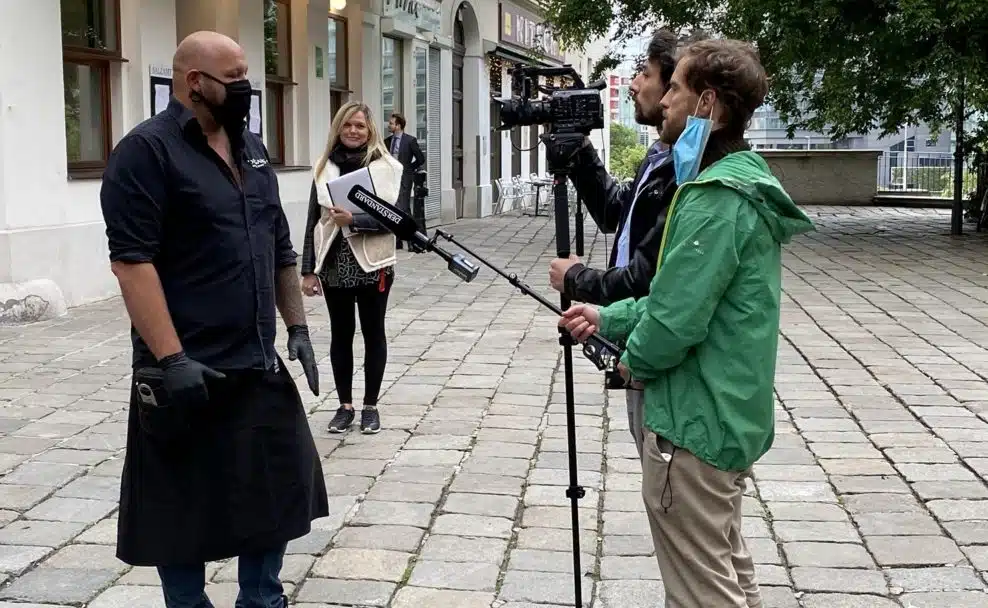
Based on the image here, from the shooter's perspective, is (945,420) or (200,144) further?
(945,420)

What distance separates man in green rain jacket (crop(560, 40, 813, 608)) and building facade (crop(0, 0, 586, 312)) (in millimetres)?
8048

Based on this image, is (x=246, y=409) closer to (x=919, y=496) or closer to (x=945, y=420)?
(x=919, y=496)

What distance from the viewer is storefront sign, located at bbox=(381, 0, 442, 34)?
720 inches

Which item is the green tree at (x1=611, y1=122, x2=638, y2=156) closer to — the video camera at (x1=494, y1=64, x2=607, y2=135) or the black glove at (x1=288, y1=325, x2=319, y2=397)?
the video camera at (x1=494, y1=64, x2=607, y2=135)

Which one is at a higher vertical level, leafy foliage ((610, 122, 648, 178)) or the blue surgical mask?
leafy foliage ((610, 122, 648, 178))

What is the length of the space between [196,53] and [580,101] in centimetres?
119

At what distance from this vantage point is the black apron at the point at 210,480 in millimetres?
3127

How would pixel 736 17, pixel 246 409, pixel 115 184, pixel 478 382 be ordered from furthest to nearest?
1. pixel 736 17
2. pixel 478 382
3. pixel 246 409
4. pixel 115 184

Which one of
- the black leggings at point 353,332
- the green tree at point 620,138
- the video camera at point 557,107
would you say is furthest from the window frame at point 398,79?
the green tree at point 620,138

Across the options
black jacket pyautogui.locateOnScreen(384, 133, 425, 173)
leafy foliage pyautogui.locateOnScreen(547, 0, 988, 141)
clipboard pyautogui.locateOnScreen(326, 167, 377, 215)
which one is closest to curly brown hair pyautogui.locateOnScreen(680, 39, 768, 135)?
clipboard pyautogui.locateOnScreen(326, 167, 377, 215)

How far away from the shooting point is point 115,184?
3.01 m

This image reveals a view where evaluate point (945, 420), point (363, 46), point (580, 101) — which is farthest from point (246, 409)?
point (363, 46)

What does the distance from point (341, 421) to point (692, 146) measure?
3.87m

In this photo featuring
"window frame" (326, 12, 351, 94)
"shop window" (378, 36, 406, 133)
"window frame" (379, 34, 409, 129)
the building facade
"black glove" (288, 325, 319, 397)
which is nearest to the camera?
"black glove" (288, 325, 319, 397)
